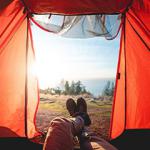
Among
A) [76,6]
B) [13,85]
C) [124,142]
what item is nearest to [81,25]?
[76,6]

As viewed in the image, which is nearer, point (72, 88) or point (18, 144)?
point (18, 144)

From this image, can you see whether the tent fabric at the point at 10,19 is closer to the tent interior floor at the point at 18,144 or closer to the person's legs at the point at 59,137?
the tent interior floor at the point at 18,144

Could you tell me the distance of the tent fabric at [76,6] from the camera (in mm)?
2080

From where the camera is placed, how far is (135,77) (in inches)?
96.0

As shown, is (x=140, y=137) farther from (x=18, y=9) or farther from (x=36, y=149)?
(x=18, y=9)

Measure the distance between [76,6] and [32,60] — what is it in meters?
0.63

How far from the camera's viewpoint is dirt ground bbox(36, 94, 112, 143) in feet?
10.1

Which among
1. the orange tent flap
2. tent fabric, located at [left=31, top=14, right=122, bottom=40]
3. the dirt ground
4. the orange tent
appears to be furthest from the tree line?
tent fabric, located at [left=31, top=14, right=122, bottom=40]

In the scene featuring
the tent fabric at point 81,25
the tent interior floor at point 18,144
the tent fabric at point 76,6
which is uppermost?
the tent fabric at point 76,6

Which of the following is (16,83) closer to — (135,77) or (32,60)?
Answer: (32,60)

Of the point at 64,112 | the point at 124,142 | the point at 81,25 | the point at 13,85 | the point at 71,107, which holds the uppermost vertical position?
the point at 81,25

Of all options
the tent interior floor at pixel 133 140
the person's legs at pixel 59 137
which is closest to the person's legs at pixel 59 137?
the person's legs at pixel 59 137

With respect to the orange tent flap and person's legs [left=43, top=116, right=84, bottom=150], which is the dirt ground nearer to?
the orange tent flap

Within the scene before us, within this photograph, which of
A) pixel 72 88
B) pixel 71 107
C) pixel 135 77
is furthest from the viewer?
pixel 72 88
